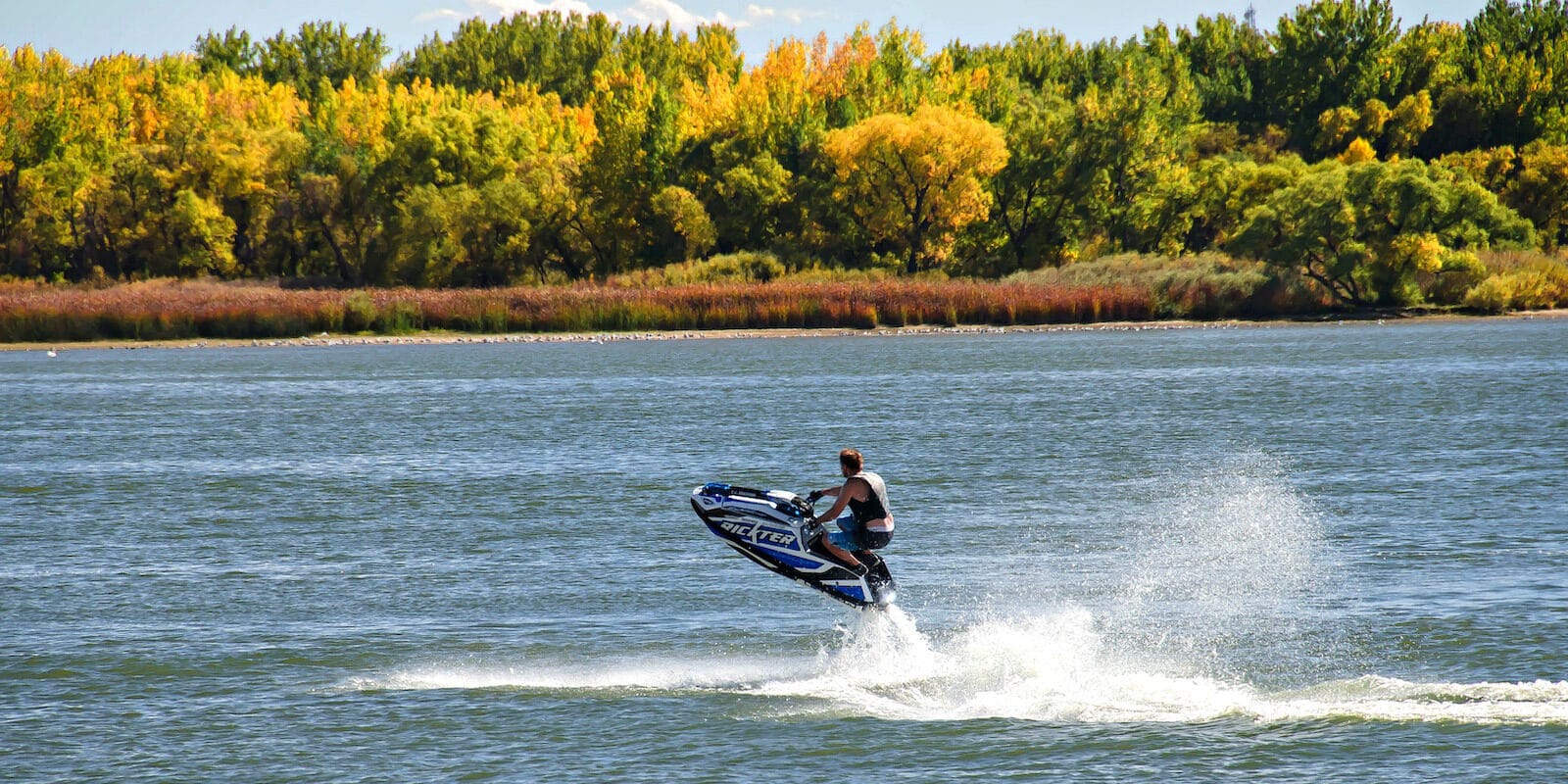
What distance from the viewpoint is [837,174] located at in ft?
337

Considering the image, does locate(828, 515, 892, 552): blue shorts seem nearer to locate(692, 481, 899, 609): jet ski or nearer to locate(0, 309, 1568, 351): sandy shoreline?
locate(692, 481, 899, 609): jet ski

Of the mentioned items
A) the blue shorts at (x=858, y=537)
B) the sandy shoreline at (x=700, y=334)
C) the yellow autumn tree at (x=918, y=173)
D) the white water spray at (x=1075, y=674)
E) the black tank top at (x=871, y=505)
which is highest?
the yellow autumn tree at (x=918, y=173)

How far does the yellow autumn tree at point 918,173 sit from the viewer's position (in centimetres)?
9988

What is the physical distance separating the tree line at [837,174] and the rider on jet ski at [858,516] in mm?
74413

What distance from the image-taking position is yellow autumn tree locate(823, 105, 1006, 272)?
99875mm

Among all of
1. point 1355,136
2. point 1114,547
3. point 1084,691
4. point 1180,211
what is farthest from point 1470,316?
point 1084,691

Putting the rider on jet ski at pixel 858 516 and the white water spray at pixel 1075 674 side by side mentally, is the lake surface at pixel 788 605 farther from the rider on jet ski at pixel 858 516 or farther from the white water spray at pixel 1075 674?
the rider on jet ski at pixel 858 516

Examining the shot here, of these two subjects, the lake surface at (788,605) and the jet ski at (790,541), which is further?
the jet ski at (790,541)

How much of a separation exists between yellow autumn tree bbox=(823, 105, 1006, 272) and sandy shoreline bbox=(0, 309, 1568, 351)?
10.1 metres

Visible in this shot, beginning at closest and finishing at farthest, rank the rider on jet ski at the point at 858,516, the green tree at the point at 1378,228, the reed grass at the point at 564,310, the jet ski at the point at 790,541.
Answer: the rider on jet ski at the point at 858,516, the jet ski at the point at 790,541, the green tree at the point at 1378,228, the reed grass at the point at 564,310

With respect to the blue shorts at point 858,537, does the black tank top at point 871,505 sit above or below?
above

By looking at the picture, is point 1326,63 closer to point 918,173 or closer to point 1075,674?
point 918,173

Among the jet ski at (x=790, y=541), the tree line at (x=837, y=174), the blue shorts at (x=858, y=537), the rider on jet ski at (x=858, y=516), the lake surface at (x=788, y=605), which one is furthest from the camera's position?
the tree line at (x=837, y=174)

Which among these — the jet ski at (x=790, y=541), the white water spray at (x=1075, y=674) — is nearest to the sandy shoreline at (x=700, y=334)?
the white water spray at (x=1075, y=674)
